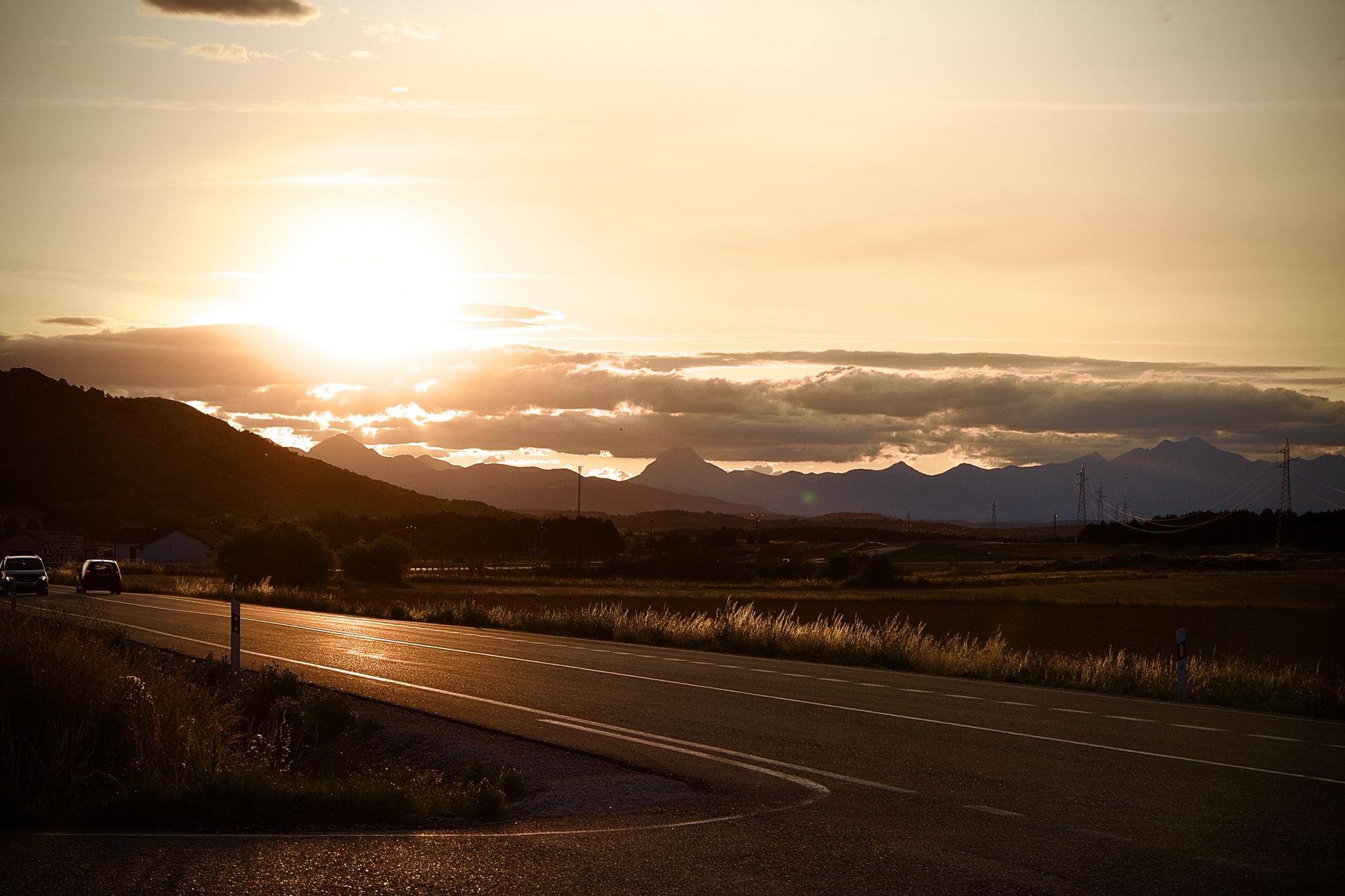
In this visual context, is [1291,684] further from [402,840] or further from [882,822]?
[402,840]

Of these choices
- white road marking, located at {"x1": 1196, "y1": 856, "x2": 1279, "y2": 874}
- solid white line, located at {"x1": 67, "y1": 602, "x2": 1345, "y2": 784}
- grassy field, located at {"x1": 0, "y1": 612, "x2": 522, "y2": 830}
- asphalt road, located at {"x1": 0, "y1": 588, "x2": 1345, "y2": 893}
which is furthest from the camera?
solid white line, located at {"x1": 67, "y1": 602, "x2": 1345, "y2": 784}

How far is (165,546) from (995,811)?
123783mm

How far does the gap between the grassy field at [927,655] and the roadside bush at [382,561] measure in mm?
50063

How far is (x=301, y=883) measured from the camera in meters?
6.55

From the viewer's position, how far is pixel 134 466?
15800 centimetres

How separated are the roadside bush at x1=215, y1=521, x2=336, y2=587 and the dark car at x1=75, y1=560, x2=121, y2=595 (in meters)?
31.0

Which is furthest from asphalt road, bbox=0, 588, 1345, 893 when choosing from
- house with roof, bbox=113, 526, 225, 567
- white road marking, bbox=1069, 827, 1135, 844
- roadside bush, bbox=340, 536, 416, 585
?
house with roof, bbox=113, 526, 225, 567

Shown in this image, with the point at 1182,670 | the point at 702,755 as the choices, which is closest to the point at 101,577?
the point at 702,755

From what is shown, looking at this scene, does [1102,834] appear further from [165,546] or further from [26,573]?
[165,546]

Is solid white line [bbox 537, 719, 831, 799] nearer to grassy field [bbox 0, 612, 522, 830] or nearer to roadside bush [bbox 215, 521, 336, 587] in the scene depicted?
grassy field [bbox 0, 612, 522, 830]

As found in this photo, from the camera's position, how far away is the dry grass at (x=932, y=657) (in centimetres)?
1731

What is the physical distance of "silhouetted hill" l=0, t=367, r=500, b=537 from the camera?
475ft

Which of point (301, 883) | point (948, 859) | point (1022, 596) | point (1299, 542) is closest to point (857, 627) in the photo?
point (948, 859)

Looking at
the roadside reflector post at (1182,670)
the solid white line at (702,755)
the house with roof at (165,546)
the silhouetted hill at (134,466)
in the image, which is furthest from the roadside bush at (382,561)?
the solid white line at (702,755)
